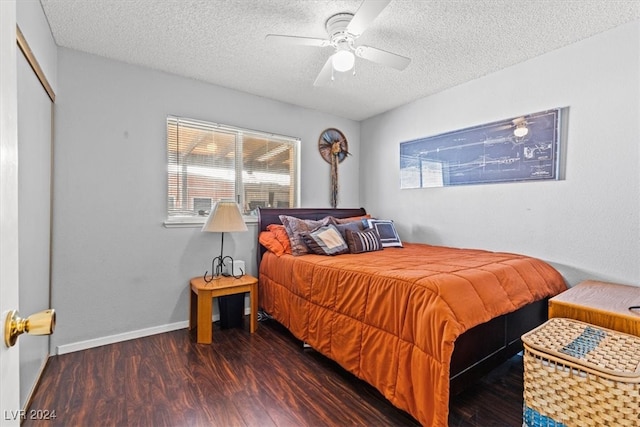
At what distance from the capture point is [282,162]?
371 centimetres

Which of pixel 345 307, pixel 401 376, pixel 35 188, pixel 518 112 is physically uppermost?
pixel 518 112

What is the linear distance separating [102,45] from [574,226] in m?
4.04

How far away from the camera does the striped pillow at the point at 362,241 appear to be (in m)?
2.92

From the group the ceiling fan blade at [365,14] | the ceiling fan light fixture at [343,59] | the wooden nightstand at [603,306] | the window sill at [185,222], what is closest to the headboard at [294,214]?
the window sill at [185,222]

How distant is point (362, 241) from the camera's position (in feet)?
9.70

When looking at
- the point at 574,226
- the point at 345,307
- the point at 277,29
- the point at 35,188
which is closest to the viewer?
the point at 35,188

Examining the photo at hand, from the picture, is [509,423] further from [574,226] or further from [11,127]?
[11,127]

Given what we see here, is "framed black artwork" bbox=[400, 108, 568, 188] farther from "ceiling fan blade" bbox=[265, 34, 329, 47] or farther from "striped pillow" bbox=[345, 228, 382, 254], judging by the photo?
"ceiling fan blade" bbox=[265, 34, 329, 47]

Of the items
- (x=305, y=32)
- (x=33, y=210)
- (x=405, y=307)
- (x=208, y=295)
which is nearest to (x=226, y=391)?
(x=208, y=295)

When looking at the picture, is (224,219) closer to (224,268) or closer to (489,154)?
(224,268)

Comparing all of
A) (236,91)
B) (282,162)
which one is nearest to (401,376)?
(282,162)

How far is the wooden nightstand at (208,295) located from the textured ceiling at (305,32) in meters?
1.99

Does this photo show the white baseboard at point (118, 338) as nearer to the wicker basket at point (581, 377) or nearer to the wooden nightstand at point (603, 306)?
the wicker basket at point (581, 377)

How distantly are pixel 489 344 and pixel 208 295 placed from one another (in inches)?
84.0
